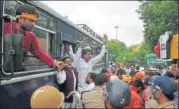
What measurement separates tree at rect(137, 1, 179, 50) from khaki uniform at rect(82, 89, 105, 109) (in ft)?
85.8

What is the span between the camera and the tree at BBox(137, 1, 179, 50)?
3238 centimetres

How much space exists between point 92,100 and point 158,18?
29.9m

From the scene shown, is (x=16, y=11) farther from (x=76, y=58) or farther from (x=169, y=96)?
(x=76, y=58)

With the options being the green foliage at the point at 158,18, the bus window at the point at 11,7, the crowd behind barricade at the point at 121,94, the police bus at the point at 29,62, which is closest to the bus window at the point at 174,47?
the crowd behind barricade at the point at 121,94

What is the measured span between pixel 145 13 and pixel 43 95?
34183mm

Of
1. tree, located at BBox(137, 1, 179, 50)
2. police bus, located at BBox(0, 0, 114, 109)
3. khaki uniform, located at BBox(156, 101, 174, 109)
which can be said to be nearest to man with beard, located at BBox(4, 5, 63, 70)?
police bus, located at BBox(0, 0, 114, 109)

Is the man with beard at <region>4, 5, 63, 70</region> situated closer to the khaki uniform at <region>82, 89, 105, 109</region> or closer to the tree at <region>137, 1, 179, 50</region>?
the khaki uniform at <region>82, 89, 105, 109</region>

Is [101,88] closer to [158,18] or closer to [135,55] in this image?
[158,18]

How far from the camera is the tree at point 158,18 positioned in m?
32.4

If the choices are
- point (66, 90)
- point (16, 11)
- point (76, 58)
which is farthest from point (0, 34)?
point (76, 58)

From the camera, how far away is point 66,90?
260 inches

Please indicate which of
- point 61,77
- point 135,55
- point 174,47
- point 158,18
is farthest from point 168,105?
point 135,55

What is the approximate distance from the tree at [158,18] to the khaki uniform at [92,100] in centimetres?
2615

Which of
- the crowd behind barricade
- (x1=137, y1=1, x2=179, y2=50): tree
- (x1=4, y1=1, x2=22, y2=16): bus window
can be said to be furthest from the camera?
(x1=137, y1=1, x2=179, y2=50): tree
